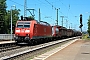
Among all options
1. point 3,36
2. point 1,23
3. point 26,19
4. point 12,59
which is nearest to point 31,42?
point 26,19

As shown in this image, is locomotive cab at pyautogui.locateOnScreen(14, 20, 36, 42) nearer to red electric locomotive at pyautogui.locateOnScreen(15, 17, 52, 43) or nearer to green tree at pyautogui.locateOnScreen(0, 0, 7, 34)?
red electric locomotive at pyautogui.locateOnScreen(15, 17, 52, 43)

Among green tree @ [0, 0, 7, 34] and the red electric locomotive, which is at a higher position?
green tree @ [0, 0, 7, 34]

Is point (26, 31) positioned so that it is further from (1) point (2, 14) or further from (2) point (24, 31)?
(1) point (2, 14)

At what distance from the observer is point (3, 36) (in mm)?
51156

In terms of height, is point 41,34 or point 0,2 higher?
point 0,2

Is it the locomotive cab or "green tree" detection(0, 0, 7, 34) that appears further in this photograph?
"green tree" detection(0, 0, 7, 34)

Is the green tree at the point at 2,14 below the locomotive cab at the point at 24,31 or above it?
above

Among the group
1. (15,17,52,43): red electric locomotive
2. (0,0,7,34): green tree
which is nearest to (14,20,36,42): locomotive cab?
(15,17,52,43): red electric locomotive

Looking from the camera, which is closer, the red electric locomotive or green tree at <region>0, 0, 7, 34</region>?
the red electric locomotive

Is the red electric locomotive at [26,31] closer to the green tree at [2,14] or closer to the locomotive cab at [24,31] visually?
the locomotive cab at [24,31]

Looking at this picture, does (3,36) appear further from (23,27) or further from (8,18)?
(8,18)

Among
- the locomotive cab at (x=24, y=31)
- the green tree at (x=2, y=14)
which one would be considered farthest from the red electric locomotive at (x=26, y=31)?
the green tree at (x=2, y=14)

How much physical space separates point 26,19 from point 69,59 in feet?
63.8

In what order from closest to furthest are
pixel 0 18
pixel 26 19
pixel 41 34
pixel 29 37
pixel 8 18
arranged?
1. pixel 29 37
2. pixel 26 19
3. pixel 41 34
4. pixel 0 18
5. pixel 8 18
